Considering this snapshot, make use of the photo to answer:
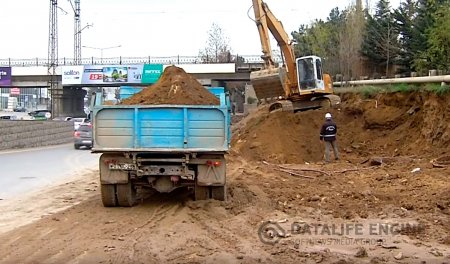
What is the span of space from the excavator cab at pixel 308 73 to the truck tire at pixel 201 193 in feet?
47.3

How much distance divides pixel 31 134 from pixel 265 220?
3099cm

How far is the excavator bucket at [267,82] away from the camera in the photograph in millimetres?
24000

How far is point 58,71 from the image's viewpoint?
228 ft

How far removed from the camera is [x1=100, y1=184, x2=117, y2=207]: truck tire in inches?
442

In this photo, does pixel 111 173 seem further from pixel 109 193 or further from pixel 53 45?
pixel 53 45

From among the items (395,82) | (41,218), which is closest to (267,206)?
(41,218)

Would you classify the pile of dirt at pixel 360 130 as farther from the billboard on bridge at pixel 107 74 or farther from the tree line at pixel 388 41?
the billboard on bridge at pixel 107 74

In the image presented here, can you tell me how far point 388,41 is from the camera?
42.3 meters

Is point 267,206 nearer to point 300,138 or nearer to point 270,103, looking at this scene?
point 300,138

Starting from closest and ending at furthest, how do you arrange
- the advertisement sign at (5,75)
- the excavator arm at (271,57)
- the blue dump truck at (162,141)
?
the blue dump truck at (162,141) → the excavator arm at (271,57) → the advertisement sign at (5,75)

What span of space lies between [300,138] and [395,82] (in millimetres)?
4606

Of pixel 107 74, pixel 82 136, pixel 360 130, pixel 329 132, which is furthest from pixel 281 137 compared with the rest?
pixel 107 74

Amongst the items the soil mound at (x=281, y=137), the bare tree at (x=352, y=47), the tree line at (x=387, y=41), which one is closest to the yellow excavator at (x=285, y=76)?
the soil mound at (x=281, y=137)

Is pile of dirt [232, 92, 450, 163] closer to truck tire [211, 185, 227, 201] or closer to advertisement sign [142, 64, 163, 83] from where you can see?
truck tire [211, 185, 227, 201]
